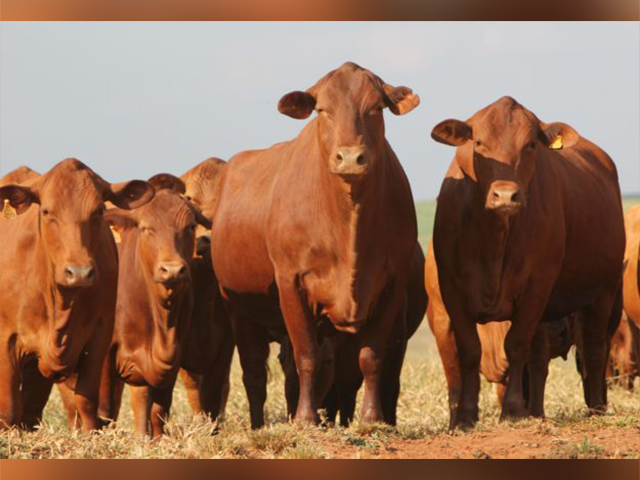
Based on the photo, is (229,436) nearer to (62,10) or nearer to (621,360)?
(62,10)

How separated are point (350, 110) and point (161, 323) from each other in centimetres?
329

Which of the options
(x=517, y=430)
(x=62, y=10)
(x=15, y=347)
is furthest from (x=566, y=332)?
(x=62, y=10)

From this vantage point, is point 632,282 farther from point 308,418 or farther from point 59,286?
point 59,286

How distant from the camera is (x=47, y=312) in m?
11.6

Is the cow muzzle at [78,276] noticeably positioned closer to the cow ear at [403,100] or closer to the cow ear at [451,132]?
the cow ear at [403,100]

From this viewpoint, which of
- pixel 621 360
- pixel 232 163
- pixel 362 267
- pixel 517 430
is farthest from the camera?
pixel 621 360

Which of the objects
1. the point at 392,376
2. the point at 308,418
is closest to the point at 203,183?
the point at 392,376

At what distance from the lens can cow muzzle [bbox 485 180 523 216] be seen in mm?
11023

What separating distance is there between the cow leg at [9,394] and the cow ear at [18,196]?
112 centimetres

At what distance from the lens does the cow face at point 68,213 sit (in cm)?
1098

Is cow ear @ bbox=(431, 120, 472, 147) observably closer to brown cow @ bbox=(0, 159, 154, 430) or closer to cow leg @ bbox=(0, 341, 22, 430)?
brown cow @ bbox=(0, 159, 154, 430)

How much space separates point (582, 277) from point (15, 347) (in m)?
4.69

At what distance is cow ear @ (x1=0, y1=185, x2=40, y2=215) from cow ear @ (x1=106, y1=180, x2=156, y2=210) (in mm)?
674

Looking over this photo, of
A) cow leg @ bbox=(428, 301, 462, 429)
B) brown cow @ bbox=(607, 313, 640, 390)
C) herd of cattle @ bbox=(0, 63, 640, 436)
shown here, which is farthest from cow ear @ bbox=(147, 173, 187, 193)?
brown cow @ bbox=(607, 313, 640, 390)
